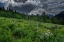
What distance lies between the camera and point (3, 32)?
1961 centimetres

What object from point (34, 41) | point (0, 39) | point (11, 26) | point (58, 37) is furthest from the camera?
point (11, 26)

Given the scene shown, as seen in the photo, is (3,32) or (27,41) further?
(3,32)

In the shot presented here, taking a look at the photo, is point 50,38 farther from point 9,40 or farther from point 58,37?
point 9,40

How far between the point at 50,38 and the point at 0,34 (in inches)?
192

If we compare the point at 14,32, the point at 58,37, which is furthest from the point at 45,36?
the point at 14,32

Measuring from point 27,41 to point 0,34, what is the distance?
9.11 ft

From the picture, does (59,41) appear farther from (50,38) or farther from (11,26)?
(11,26)

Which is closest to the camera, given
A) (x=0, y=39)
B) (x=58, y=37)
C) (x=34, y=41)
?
(x=0, y=39)

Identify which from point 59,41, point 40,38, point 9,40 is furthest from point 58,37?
point 9,40

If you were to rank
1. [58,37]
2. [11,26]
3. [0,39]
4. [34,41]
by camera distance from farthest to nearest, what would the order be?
[11,26] < [58,37] < [34,41] < [0,39]

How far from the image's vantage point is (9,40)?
17.7 m

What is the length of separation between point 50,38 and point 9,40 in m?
4.39

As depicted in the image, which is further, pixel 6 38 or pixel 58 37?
pixel 58 37

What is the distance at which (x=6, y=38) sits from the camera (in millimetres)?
17859
